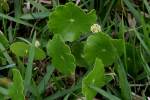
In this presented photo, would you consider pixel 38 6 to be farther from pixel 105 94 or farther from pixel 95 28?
pixel 105 94

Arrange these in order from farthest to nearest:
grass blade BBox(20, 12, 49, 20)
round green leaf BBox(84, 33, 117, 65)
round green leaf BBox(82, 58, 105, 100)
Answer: grass blade BBox(20, 12, 49, 20), round green leaf BBox(84, 33, 117, 65), round green leaf BBox(82, 58, 105, 100)

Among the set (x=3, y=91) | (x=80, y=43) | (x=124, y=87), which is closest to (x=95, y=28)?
(x=80, y=43)

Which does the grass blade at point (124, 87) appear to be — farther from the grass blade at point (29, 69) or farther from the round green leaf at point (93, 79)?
the grass blade at point (29, 69)

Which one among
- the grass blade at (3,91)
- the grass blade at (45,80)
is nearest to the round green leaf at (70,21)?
the grass blade at (45,80)

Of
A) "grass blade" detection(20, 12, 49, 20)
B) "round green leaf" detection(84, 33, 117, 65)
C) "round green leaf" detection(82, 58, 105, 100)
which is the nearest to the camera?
"round green leaf" detection(82, 58, 105, 100)

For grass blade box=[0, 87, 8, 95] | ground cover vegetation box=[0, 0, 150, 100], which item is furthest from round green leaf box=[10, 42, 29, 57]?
grass blade box=[0, 87, 8, 95]

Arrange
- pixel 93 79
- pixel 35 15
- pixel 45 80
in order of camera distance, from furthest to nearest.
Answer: pixel 35 15
pixel 45 80
pixel 93 79

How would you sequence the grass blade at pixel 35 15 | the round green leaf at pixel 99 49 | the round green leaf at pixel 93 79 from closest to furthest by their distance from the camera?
1. the round green leaf at pixel 93 79
2. the round green leaf at pixel 99 49
3. the grass blade at pixel 35 15

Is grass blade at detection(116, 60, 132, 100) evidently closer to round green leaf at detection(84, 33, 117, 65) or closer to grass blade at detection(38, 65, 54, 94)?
round green leaf at detection(84, 33, 117, 65)
